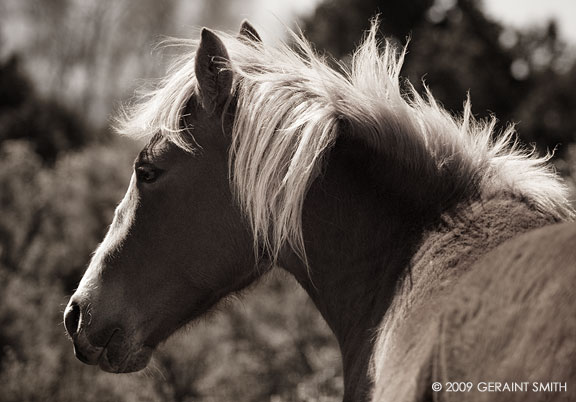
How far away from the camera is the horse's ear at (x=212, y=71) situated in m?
3.05

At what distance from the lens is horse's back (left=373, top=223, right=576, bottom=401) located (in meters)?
1.97

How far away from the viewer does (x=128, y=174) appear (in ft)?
51.7

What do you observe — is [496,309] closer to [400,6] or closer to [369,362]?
[369,362]

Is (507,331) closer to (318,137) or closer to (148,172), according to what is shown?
(318,137)

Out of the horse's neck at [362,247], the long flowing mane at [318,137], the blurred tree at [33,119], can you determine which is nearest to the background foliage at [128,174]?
the blurred tree at [33,119]

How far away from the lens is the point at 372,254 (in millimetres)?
3045

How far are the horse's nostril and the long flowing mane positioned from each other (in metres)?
0.89

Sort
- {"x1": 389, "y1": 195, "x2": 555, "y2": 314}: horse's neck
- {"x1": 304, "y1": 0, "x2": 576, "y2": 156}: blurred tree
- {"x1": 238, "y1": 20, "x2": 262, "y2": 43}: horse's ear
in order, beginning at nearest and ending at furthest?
{"x1": 389, "y1": 195, "x2": 555, "y2": 314}: horse's neck → {"x1": 238, "y1": 20, "x2": 262, "y2": 43}: horse's ear → {"x1": 304, "y1": 0, "x2": 576, "y2": 156}: blurred tree

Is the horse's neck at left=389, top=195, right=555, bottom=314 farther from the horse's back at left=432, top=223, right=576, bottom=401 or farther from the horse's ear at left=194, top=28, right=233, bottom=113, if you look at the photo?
the horse's ear at left=194, top=28, right=233, bottom=113

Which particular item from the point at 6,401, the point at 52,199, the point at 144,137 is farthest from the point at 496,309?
the point at 52,199

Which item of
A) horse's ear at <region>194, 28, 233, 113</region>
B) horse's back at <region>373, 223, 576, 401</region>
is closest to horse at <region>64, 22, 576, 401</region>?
horse's ear at <region>194, 28, 233, 113</region>

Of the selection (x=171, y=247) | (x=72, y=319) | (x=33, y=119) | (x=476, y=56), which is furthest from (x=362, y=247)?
(x=33, y=119)

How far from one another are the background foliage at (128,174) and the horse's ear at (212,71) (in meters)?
Answer: 0.87

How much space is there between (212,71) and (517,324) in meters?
1.66
